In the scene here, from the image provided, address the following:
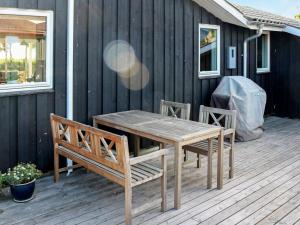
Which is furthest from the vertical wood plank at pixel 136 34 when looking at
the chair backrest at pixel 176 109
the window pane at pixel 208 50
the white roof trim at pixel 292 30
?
the white roof trim at pixel 292 30

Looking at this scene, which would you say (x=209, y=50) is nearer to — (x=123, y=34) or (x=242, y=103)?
(x=242, y=103)

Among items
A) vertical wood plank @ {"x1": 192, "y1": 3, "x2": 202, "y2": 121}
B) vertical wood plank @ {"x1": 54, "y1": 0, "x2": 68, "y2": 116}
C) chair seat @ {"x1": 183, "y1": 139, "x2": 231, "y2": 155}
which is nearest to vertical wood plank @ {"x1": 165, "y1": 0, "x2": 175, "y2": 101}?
vertical wood plank @ {"x1": 192, "y1": 3, "x2": 202, "y2": 121}

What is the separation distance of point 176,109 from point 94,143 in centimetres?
208

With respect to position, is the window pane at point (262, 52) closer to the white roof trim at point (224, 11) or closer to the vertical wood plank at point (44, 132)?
the white roof trim at point (224, 11)

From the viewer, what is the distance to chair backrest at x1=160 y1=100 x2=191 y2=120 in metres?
4.84

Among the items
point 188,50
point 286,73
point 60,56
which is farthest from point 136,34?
point 286,73

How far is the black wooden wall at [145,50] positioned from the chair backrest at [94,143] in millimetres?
675

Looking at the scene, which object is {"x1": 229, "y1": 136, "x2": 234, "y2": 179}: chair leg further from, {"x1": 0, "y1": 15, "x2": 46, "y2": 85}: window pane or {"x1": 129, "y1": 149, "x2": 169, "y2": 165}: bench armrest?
{"x1": 0, "y1": 15, "x2": 46, "y2": 85}: window pane

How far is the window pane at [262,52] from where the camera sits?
857 cm

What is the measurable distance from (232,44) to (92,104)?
3826 millimetres

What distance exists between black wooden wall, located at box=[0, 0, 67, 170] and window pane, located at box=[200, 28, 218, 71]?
10.1 ft

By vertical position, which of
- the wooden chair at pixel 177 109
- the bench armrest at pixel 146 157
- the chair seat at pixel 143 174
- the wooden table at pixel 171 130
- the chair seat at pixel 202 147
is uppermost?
the wooden chair at pixel 177 109

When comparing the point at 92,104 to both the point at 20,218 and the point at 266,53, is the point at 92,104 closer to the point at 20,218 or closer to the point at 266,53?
the point at 20,218

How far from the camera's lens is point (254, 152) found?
5723mm
